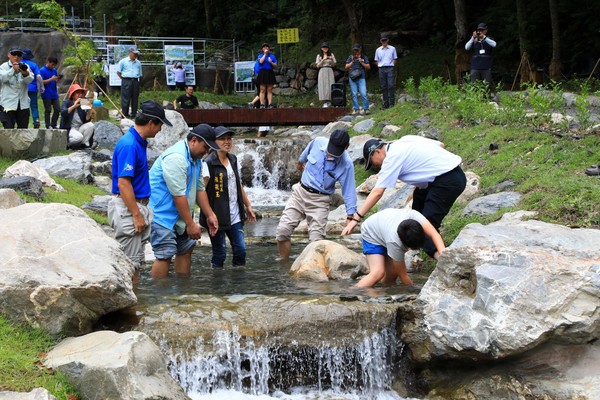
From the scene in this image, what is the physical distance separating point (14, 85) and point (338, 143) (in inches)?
299

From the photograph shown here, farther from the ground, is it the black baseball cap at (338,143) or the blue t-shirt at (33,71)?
the blue t-shirt at (33,71)

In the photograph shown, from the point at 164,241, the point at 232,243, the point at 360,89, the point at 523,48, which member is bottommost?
the point at 232,243

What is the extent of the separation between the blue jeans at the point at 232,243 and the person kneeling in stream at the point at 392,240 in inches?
64.5

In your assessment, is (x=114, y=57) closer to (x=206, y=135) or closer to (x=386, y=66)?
(x=386, y=66)

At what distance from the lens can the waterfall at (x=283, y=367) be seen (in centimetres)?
682

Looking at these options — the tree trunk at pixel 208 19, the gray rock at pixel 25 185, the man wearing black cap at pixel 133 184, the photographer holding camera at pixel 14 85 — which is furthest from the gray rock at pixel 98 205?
the tree trunk at pixel 208 19

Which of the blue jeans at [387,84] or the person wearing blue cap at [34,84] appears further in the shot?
the blue jeans at [387,84]

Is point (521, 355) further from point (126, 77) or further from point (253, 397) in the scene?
point (126, 77)

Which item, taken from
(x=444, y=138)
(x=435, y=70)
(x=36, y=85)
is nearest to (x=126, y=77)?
(x=36, y=85)

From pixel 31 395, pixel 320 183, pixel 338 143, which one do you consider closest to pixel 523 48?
pixel 320 183

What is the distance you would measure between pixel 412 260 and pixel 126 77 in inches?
499

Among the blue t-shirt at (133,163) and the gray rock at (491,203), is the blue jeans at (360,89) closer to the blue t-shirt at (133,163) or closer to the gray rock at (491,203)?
the gray rock at (491,203)

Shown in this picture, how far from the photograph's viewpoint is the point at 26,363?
18.5 feet

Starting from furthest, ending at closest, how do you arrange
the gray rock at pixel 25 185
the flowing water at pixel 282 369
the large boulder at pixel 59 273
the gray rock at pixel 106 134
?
1. the gray rock at pixel 106 134
2. the gray rock at pixel 25 185
3. the flowing water at pixel 282 369
4. the large boulder at pixel 59 273
